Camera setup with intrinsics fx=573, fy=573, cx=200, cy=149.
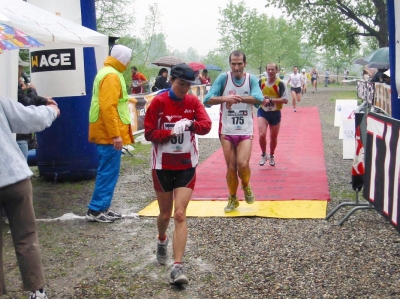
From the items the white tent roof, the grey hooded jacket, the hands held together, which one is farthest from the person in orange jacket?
the grey hooded jacket

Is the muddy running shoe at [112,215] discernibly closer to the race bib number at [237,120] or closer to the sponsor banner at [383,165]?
the race bib number at [237,120]

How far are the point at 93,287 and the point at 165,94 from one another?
1.78 metres

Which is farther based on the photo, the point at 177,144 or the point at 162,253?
the point at 162,253

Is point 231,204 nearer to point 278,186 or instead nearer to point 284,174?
point 278,186

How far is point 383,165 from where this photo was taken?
17.6 feet

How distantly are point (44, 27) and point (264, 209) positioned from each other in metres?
3.46

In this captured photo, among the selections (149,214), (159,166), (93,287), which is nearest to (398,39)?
(159,166)

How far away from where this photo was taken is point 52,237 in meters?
6.40

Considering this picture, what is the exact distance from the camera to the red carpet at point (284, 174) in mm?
8266

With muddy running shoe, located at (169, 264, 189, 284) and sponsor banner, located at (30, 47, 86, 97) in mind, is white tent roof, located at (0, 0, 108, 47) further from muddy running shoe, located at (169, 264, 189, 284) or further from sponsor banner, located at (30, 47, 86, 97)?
muddy running shoe, located at (169, 264, 189, 284)

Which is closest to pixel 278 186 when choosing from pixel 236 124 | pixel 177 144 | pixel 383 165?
pixel 236 124

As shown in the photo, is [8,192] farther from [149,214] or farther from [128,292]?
[149,214]

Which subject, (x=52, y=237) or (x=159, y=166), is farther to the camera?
(x=52, y=237)

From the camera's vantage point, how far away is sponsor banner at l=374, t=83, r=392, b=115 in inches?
558
